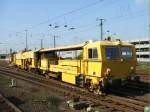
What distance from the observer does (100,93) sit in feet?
58.3

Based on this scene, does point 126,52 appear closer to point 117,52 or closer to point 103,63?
point 117,52

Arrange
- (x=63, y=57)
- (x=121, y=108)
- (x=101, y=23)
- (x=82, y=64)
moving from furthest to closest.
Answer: (x=101, y=23) < (x=63, y=57) < (x=82, y=64) < (x=121, y=108)

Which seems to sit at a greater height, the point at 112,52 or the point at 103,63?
the point at 112,52

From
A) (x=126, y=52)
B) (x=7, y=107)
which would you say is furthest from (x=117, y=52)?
(x=7, y=107)

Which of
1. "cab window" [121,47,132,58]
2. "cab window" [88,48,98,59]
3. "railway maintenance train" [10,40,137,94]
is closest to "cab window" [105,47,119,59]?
"railway maintenance train" [10,40,137,94]

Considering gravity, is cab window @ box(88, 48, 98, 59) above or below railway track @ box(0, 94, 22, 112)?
above

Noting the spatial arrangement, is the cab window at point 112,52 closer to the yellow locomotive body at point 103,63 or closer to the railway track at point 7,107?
the yellow locomotive body at point 103,63

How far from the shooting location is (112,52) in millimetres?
17984

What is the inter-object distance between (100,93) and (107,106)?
11.0ft

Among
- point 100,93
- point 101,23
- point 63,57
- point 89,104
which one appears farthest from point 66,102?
point 101,23

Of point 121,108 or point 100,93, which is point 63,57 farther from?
point 121,108

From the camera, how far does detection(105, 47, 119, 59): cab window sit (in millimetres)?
17734

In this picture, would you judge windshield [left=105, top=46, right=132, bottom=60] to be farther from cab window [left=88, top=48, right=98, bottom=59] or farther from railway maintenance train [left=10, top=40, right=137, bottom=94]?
cab window [left=88, top=48, right=98, bottom=59]

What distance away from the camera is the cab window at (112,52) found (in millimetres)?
17734
